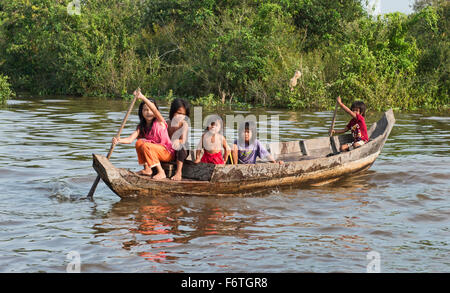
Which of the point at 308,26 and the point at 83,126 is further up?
the point at 308,26

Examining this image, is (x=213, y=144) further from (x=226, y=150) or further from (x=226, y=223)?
(x=226, y=223)

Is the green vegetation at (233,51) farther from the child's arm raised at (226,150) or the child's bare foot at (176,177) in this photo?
the child's bare foot at (176,177)

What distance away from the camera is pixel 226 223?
593 centimetres

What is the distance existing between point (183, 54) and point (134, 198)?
49.3 feet

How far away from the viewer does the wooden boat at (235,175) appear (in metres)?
6.41

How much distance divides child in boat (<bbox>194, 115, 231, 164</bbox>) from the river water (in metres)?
0.57

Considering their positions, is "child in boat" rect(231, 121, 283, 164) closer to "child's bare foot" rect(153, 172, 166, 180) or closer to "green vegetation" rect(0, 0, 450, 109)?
"child's bare foot" rect(153, 172, 166, 180)

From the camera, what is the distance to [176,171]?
22.8 ft

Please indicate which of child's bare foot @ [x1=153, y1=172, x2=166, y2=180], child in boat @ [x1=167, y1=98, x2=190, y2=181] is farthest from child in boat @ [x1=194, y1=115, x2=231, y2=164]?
child's bare foot @ [x1=153, y1=172, x2=166, y2=180]

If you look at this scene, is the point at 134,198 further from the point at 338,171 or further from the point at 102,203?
the point at 338,171

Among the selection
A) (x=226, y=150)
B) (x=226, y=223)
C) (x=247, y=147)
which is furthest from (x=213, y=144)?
(x=226, y=223)

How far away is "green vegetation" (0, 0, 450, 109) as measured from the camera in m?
17.2
